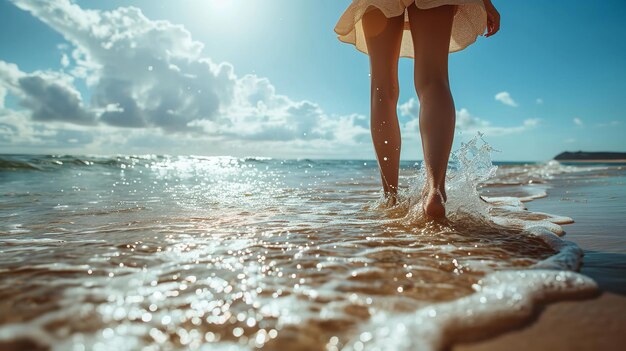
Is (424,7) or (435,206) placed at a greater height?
(424,7)

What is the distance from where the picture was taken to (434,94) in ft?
6.35

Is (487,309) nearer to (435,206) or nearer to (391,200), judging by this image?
(435,206)

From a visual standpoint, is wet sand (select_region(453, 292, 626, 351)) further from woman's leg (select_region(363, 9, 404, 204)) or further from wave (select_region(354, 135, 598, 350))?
woman's leg (select_region(363, 9, 404, 204))

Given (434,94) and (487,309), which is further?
(434,94)

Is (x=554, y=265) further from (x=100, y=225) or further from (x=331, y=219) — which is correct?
(x=100, y=225)

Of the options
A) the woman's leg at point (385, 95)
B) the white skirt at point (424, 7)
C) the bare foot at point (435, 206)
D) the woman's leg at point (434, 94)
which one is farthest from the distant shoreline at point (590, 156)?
the bare foot at point (435, 206)

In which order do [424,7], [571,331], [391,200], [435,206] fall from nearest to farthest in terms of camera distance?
1. [571,331]
2. [435,206]
3. [424,7]
4. [391,200]

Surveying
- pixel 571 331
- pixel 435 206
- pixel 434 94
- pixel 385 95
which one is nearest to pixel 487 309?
pixel 571 331

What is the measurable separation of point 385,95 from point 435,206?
882 mm

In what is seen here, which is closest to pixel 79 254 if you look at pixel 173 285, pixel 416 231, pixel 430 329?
pixel 173 285

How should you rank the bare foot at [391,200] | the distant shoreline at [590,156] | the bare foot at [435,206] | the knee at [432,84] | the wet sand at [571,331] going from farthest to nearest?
the distant shoreline at [590,156]
the bare foot at [391,200]
the knee at [432,84]
the bare foot at [435,206]
the wet sand at [571,331]

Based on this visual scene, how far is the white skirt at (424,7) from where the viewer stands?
203cm

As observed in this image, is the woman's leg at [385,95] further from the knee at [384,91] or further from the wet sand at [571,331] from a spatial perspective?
the wet sand at [571,331]

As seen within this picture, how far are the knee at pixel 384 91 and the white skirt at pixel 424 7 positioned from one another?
39cm
